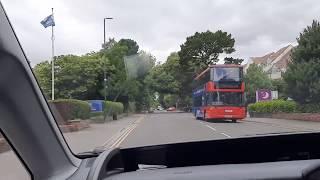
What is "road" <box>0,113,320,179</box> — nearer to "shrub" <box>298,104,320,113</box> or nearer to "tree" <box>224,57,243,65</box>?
"shrub" <box>298,104,320,113</box>

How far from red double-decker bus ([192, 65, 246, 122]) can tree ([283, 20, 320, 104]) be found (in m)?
6.50

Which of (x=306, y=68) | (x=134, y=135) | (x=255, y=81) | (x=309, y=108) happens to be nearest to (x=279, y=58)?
(x=255, y=81)

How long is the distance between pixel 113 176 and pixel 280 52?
377 ft

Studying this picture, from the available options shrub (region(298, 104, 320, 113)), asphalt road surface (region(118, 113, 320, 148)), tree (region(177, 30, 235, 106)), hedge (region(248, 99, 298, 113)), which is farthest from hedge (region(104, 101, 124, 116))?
tree (region(177, 30, 235, 106))

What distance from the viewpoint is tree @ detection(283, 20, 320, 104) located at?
40.5 m

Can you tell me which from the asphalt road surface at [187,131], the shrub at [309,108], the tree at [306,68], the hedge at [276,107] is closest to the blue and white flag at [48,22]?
the asphalt road surface at [187,131]

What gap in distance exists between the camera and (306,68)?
40500mm

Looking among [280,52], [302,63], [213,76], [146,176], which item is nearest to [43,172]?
[146,176]

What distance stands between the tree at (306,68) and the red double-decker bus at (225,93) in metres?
6.50

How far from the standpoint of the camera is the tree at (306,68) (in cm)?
4050

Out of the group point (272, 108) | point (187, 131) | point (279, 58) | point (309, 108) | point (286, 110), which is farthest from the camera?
point (279, 58)

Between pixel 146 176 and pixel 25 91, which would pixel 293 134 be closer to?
pixel 146 176

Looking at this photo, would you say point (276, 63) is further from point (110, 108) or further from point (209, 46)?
point (110, 108)

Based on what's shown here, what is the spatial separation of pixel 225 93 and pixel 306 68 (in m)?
7.59
